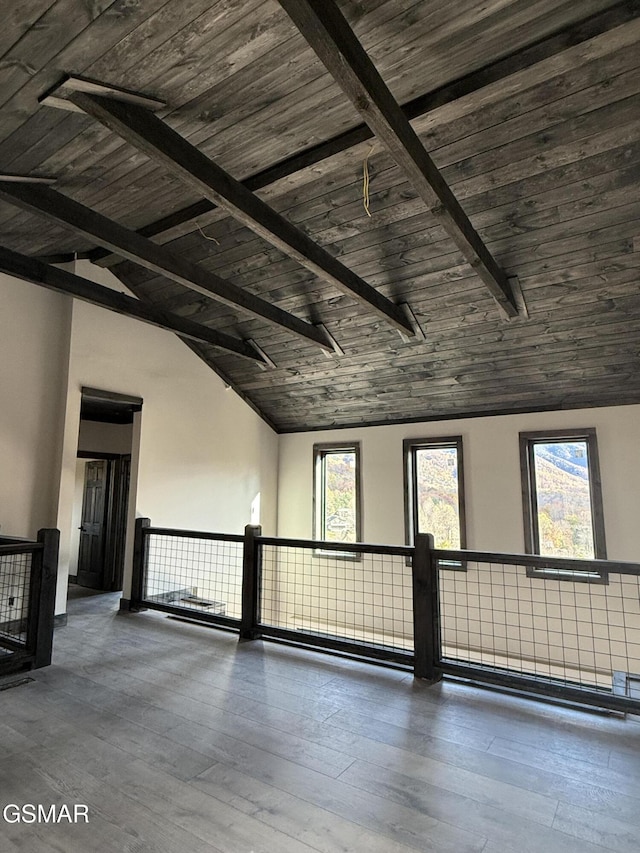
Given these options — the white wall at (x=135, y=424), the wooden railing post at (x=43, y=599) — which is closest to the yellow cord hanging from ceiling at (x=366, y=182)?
the white wall at (x=135, y=424)

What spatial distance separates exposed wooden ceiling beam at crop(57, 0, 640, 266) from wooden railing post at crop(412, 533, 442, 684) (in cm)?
270

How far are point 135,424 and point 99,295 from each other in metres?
1.88

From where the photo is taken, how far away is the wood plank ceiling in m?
2.22

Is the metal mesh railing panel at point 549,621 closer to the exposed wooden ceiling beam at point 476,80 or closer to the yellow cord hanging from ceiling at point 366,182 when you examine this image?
the yellow cord hanging from ceiling at point 366,182

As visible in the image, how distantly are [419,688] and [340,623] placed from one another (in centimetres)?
364

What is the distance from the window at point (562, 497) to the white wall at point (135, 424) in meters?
3.69

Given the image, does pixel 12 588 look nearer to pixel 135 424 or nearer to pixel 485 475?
pixel 135 424

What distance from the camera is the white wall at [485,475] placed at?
16.7 ft

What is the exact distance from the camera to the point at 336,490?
7.19m

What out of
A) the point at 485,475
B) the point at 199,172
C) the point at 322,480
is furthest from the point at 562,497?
the point at 199,172

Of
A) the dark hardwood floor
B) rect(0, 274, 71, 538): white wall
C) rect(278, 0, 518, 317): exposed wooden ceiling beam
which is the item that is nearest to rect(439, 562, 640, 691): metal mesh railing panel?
the dark hardwood floor

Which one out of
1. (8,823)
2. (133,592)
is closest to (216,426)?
(133,592)

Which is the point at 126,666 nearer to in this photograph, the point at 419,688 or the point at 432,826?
the point at 419,688

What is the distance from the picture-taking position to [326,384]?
6.29 meters
